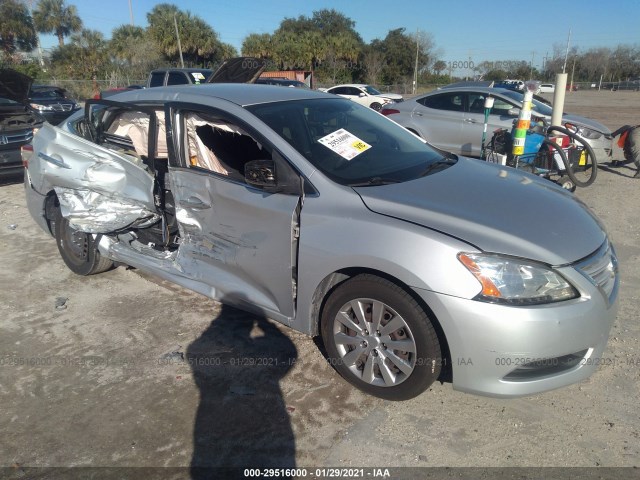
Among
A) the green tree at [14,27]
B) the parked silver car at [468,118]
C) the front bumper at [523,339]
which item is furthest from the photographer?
the green tree at [14,27]

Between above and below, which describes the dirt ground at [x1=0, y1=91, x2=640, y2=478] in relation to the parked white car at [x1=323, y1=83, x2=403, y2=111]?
below

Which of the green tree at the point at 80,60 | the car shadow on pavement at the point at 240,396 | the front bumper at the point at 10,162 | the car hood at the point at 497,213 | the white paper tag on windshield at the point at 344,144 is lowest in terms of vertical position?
the car shadow on pavement at the point at 240,396

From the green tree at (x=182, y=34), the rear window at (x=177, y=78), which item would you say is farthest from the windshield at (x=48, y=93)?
the green tree at (x=182, y=34)

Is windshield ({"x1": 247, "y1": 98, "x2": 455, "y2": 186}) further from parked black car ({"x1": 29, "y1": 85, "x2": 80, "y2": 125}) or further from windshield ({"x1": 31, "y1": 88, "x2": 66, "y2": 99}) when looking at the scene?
windshield ({"x1": 31, "y1": 88, "x2": 66, "y2": 99})

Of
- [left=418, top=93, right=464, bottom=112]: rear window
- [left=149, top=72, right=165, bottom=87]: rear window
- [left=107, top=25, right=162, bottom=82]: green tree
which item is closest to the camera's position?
[left=418, top=93, right=464, bottom=112]: rear window

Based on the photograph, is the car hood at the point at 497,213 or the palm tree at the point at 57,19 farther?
the palm tree at the point at 57,19

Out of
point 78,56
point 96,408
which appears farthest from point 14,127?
point 78,56

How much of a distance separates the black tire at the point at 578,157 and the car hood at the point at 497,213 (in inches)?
170

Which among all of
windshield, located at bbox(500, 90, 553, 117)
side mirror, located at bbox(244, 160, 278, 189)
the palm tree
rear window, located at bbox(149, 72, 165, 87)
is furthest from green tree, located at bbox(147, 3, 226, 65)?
side mirror, located at bbox(244, 160, 278, 189)

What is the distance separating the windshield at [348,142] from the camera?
302 centimetres

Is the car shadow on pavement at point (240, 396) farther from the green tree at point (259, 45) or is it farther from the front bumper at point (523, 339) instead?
the green tree at point (259, 45)

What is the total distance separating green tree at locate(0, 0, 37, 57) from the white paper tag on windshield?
43.9 metres

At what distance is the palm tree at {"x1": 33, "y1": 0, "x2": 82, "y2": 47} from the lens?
4247cm

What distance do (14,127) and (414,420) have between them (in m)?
8.15
